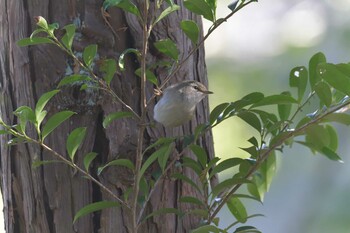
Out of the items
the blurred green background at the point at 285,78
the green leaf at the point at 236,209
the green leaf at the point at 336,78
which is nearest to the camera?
the green leaf at the point at 336,78

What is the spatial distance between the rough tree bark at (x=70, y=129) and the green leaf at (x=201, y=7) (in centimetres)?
20

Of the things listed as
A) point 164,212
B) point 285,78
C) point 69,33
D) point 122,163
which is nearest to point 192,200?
point 164,212

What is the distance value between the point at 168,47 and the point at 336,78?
0.30 m

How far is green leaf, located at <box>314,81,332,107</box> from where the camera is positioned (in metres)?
1.12

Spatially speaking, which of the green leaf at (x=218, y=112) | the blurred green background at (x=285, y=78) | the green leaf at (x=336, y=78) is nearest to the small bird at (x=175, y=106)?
the green leaf at (x=218, y=112)

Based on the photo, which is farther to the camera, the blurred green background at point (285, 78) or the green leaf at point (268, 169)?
the blurred green background at point (285, 78)

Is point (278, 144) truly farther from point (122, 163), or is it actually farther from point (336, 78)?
point (122, 163)

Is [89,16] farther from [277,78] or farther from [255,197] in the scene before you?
[277,78]

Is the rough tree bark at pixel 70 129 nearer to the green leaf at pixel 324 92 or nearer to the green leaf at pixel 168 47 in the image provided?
the green leaf at pixel 168 47

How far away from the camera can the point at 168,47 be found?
1190mm

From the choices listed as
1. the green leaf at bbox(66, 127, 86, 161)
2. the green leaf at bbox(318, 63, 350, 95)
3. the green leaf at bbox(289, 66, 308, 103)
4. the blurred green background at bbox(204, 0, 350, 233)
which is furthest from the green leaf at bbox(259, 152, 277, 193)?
the blurred green background at bbox(204, 0, 350, 233)

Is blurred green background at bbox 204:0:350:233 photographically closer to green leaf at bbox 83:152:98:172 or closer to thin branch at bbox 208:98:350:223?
thin branch at bbox 208:98:350:223

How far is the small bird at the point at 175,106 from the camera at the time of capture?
3.91 ft

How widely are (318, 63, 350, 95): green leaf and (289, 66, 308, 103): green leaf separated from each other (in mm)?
112
